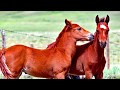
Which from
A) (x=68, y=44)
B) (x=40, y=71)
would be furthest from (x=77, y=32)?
(x=40, y=71)

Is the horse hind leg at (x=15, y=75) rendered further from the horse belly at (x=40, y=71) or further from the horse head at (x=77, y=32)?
the horse head at (x=77, y=32)

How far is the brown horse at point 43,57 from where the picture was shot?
4164 millimetres

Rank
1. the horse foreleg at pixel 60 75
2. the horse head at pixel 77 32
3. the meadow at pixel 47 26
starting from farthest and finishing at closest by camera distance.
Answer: the meadow at pixel 47 26, the horse head at pixel 77 32, the horse foreleg at pixel 60 75

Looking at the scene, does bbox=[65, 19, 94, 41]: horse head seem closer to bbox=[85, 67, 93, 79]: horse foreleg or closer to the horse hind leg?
bbox=[85, 67, 93, 79]: horse foreleg

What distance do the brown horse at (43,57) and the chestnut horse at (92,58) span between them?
135mm

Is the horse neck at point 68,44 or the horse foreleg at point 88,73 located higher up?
the horse neck at point 68,44

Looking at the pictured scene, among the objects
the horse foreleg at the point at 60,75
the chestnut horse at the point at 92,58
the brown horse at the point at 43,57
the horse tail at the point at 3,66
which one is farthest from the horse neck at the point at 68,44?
the horse tail at the point at 3,66

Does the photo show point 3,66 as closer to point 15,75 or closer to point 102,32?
point 15,75

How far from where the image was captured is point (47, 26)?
494 cm

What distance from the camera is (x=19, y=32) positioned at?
4836 millimetres

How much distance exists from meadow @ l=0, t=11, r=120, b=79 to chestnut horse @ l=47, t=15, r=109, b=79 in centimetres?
38

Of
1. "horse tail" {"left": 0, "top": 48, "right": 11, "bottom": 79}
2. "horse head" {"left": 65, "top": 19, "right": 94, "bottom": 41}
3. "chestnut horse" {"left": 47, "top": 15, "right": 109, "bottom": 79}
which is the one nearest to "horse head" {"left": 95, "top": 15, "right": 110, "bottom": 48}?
"chestnut horse" {"left": 47, "top": 15, "right": 109, "bottom": 79}

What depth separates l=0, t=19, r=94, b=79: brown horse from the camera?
416 cm

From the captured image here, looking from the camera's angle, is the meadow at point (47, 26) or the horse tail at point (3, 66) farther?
the meadow at point (47, 26)
